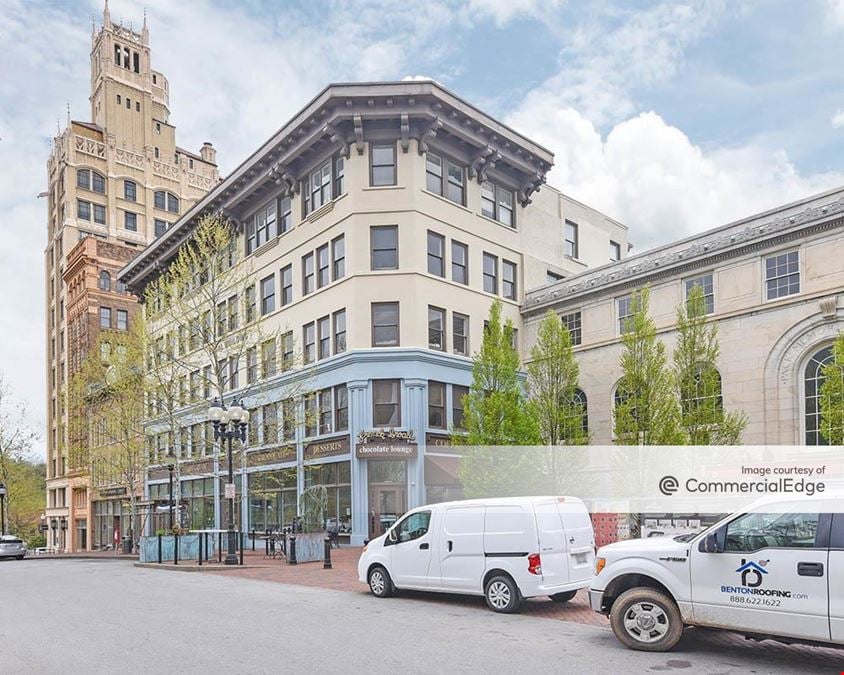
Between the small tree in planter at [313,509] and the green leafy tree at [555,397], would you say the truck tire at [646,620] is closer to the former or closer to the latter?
the green leafy tree at [555,397]

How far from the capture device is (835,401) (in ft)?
73.9

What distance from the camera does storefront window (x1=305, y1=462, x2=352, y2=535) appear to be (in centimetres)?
3152

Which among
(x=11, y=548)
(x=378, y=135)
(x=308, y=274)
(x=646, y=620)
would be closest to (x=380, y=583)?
(x=646, y=620)

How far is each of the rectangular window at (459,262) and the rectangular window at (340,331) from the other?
16.0ft

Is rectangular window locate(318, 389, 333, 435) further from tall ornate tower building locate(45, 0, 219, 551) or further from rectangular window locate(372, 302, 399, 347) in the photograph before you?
tall ornate tower building locate(45, 0, 219, 551)

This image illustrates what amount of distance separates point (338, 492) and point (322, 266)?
9.38 meters

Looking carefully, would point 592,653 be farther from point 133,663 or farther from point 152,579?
point 152,579

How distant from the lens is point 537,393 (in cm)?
3033

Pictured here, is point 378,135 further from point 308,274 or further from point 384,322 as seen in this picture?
point 384,322

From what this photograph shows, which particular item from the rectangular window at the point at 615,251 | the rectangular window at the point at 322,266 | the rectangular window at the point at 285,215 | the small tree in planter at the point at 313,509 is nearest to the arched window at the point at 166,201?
the rectangular window at the point at 285,215

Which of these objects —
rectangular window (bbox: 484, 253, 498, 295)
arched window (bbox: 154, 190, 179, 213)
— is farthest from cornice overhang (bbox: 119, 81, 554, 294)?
arched window (bbox: 154, 190, 179, 213)

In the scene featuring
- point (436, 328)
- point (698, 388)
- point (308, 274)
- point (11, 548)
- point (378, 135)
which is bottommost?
point (11, 548)

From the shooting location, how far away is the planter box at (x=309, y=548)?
973 inches

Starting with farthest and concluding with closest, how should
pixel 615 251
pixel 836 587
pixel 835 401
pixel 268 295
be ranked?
pixel 615 251 < pixel 268 295 < pixel 835 401 < pixel 836 587
